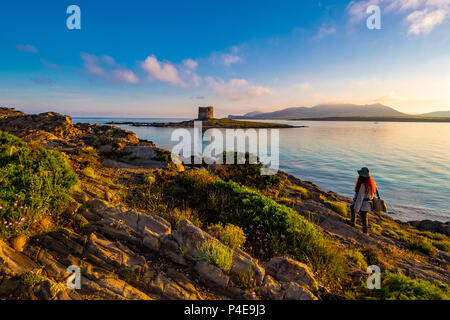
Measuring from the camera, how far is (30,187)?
469 cm

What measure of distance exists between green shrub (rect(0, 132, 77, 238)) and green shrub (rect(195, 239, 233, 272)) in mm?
3556

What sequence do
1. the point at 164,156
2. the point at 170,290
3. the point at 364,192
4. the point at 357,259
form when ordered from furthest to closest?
the point at 164,156
the point at 364,192
the point at 357,259
the point at 170,290

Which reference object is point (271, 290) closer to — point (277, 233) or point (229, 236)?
point (229, 236)

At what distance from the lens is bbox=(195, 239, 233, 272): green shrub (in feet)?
13.6

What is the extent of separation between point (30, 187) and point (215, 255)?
182 inches

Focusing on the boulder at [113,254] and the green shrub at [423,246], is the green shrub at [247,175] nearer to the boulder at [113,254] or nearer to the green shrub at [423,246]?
the green shrub at [423,246]

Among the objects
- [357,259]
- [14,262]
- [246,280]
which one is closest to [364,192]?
[357,259]

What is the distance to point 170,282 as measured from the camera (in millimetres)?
3783

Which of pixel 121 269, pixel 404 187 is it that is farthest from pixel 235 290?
pixel 404 187

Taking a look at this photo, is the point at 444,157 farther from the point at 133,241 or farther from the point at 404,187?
the point at 133,241

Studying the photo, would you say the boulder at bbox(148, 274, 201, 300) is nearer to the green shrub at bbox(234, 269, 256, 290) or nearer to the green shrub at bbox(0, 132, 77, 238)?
the green shrub at bbox(234, 269, 256, 290)

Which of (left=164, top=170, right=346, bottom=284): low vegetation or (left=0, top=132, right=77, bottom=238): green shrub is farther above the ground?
(left=0, top=132, right=77, bottom=238): green shrub

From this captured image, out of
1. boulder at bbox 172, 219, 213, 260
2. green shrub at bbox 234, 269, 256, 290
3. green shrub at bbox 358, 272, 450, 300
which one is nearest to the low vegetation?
green shrub at bbox 358, 272, 450, 300

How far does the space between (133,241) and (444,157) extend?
51.1m
